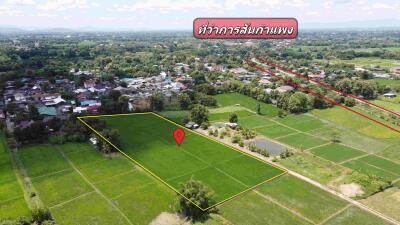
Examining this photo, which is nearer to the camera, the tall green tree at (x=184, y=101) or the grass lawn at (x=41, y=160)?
the grass lawn at (x=41, y=160)

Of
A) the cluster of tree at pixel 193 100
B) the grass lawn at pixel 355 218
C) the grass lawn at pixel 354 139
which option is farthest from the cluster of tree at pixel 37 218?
the grass lawn at pixel 354 139

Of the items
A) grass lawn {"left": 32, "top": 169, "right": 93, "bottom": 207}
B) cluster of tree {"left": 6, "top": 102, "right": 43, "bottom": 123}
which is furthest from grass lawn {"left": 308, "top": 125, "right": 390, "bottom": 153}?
cluster of tree {"left": 6, "top": 102, "right": 43, "bottom": 123}

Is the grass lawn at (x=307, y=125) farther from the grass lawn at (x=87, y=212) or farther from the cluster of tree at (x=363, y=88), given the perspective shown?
the grass lawn at (x=87, y=212)

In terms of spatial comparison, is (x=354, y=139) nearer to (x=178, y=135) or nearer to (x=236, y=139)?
(x=236, y=139)

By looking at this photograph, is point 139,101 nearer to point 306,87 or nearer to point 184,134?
point 184,134

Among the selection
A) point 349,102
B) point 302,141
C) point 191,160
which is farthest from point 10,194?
point 349,102

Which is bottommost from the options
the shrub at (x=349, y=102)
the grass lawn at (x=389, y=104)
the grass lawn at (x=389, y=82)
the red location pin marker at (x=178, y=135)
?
the red location pin marker at (x=178, y=135)
